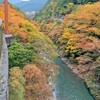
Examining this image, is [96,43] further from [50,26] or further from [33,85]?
[50,26]

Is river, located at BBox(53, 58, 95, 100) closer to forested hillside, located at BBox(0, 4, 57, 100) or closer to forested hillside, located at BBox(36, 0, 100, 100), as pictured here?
forested hillside, located at BBox(36, 0, 100, 100)

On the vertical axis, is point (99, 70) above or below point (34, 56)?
below

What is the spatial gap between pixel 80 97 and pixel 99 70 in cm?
294

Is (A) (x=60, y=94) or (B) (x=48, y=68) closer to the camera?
(B) (x=48, y=68)

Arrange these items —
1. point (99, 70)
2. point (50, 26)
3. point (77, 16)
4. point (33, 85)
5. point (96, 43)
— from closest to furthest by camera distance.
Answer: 1. point (33, 85)
2. point (99, 70)
3. point (96, 43)
4. point (77, 16)
5. point (50, 26)

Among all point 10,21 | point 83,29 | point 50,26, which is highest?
point 10,21

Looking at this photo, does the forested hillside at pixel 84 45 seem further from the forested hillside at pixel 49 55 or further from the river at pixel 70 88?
the river at pixel 70 88

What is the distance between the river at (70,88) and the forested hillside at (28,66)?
1574 mm

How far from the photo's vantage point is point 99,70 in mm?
22219

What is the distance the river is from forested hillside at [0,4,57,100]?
157 cm

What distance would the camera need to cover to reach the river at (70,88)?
66.9 ft

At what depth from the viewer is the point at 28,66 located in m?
15.2

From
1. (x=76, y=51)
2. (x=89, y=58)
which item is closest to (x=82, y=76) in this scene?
(x=89, y=58)

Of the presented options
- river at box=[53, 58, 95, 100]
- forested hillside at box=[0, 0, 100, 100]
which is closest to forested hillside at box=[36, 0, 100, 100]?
forested hillside at box=[0, 0, 100, 100]
